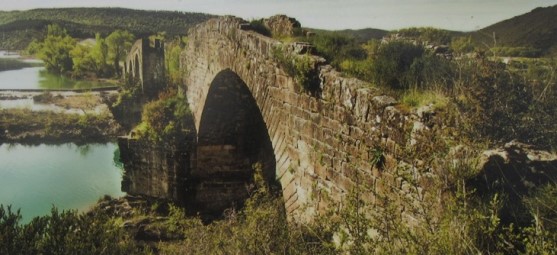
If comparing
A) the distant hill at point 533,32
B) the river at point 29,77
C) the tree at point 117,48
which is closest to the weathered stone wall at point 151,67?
the distant hill at point 533,32

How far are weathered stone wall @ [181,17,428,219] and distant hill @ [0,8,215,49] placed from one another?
59.3 m

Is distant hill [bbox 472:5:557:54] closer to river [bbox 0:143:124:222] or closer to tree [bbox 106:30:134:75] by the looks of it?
river [bbox 0:143:124:222]

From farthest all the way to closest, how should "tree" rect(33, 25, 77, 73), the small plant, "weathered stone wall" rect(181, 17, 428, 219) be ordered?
1. "tree" rect(33, 25, 77, 73)
2. the small plant
3. "weathered stone wall" rect(181, 17, 428, 219)

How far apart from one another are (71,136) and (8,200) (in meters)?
12.9

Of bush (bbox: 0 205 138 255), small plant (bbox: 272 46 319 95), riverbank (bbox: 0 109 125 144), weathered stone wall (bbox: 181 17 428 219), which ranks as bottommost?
riverbank (bbox: 0 109 125 144)

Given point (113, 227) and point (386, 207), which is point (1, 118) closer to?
point (113, 227)

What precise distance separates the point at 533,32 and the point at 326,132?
12516 mm

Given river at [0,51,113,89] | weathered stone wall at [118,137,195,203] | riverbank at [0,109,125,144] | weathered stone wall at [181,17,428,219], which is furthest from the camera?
river at [0,51,113,89]

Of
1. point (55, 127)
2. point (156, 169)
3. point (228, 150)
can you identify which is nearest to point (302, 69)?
point (228, 150)

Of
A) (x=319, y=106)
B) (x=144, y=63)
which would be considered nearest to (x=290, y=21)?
(x=319, y=106)

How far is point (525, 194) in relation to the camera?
3570 mm

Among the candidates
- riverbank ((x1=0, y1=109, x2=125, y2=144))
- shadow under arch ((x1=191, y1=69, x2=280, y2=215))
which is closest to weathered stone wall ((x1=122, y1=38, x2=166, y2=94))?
riverbank ((x1=0, y1=109, x2=125, y2=144))

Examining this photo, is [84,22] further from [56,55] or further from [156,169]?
[156,169]

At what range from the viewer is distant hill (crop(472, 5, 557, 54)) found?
14859mm
